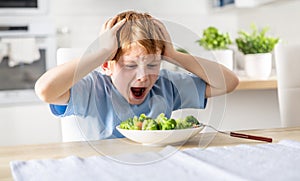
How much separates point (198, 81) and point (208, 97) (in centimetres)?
6

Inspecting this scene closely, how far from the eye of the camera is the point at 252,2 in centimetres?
325

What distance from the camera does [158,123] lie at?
111 cm

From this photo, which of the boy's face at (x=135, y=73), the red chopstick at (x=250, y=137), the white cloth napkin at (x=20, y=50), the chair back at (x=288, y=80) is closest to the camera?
the boy's face at (x=135, y=73)

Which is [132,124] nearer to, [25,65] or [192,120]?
[192,120]

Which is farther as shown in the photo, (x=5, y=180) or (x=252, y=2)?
(x=252, y=2)

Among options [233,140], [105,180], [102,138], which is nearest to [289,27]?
[233,140]

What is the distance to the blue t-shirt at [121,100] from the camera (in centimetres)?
109

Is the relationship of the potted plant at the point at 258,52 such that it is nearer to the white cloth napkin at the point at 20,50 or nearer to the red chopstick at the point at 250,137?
the red chopstick at the point at 250,137

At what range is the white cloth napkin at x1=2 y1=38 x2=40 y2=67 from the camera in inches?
129

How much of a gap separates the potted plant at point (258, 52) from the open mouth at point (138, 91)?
147cm

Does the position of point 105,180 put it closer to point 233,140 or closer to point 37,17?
point 233,140

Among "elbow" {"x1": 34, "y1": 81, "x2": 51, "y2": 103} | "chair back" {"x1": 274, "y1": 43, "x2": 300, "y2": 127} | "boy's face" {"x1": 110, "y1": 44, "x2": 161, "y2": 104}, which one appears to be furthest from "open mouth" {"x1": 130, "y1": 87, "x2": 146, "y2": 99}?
"chair back" {"x1": 274, "y1": 43, "x2": 300, "y2": 127}

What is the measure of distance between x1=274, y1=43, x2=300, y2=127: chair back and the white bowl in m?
0.69

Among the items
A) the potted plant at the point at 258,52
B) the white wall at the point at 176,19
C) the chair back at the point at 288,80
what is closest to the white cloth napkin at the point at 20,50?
the white wall at the point at 176,19
